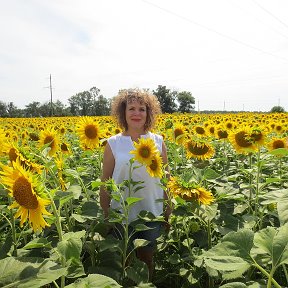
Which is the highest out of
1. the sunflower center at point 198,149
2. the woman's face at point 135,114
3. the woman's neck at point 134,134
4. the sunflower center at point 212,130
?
the woman's face at point 135,114

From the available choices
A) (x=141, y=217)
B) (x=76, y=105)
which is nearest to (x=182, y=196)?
(x=141, y=217)

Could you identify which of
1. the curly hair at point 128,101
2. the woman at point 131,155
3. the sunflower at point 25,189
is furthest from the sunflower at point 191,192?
the curly hair at point 128,101

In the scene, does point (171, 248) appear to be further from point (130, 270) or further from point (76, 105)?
point (76, 105)

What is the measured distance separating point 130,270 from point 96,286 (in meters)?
0.88

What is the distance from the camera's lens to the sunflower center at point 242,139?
11.8ft

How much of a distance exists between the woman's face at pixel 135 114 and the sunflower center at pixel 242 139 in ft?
3.40

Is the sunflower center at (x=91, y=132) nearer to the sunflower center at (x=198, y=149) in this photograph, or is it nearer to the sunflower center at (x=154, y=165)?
the sunflower center at (x=198, y=149)

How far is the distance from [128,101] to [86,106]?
220 feet

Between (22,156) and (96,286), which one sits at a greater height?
(22,156)

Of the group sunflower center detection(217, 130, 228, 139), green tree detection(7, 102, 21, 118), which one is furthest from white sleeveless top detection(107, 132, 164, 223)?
green tree detection(7, 102, 21, 118)

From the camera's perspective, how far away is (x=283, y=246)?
106 centimetres

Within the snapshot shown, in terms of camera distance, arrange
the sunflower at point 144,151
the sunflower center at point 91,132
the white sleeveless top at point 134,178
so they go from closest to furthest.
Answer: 1. the sunflower at point 144,151
2. the white sleeveless top at point 134,178
3. the sunflower center at point 91,132

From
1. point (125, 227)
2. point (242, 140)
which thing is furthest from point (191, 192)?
point (242, 140)

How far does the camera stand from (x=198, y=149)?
3615 mm
